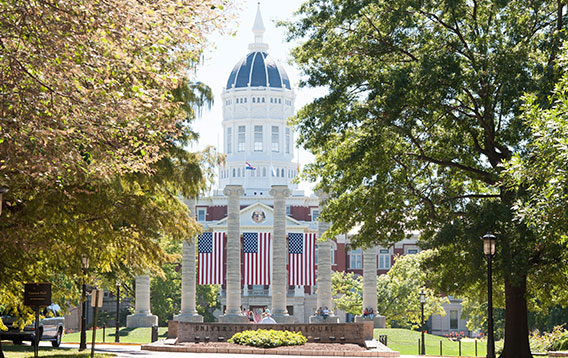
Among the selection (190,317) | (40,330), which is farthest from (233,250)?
(40,330)

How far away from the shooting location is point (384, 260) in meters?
97.0

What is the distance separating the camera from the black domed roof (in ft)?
507

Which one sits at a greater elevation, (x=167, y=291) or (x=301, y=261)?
(x=301, y=261)

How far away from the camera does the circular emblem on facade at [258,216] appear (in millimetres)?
99438

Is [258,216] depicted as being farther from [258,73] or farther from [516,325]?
[516,325]

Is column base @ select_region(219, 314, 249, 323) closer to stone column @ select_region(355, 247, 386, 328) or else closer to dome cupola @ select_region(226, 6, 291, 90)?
stone column @ select_region(355, 247, 386, 328)

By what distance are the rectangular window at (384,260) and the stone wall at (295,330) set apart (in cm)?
5795

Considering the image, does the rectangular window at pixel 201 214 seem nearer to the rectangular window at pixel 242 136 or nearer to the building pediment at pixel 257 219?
the building pediment at pixel 257 219

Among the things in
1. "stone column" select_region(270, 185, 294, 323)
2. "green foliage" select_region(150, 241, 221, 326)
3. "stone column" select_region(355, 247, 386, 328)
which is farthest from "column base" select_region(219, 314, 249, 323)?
"green foliage" select_region(150, 241, 221, 326)

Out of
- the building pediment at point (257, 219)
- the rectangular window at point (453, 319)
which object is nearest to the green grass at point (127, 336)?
the building pediment at point (257, 219)

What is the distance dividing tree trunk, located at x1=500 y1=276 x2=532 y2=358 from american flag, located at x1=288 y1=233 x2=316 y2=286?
36.5 m

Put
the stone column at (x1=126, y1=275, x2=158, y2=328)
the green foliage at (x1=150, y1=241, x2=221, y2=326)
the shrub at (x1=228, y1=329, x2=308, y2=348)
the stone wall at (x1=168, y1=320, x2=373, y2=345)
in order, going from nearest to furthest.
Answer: the shrub at (x1=228, y1=329, x2=308, y2=348) → the stone wall at (x1=168, y1=320, x2=373, y2=345) → the stone column at (x1=126, y1=275, x2=158, y2=328) → the green foliage at (x1=150, y1=241, x2=221, y2=326)

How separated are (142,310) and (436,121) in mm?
39982

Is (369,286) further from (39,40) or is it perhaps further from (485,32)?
(39,40)
